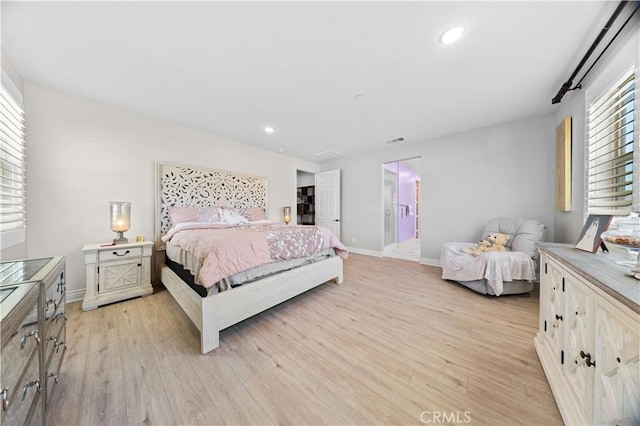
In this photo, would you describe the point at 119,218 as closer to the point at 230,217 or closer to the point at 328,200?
the point at 230,217

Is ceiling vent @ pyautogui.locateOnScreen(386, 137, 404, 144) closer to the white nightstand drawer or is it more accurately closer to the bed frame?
the bed frame

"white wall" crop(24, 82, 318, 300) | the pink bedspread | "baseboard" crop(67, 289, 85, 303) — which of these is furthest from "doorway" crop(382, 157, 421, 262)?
"baseboard" crop(67, 289, 85, 303)

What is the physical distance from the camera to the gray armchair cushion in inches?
103

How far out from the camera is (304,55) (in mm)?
1755

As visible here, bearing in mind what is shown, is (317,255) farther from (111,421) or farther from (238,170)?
(238,170)

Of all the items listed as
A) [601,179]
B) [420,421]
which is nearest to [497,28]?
[601,179]

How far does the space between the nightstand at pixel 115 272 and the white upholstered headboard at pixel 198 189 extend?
52 cm

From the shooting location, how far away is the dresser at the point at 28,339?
0.66 meters

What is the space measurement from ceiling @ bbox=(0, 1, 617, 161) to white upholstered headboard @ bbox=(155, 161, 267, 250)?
0.86 meters

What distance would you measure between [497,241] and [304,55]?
335cm

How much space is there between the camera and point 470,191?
358cm

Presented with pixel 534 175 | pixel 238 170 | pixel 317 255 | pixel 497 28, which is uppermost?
pixel 497 28

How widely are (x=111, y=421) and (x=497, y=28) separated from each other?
3451 millimetres

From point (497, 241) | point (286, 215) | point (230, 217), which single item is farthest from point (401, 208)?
point (230, 217)
